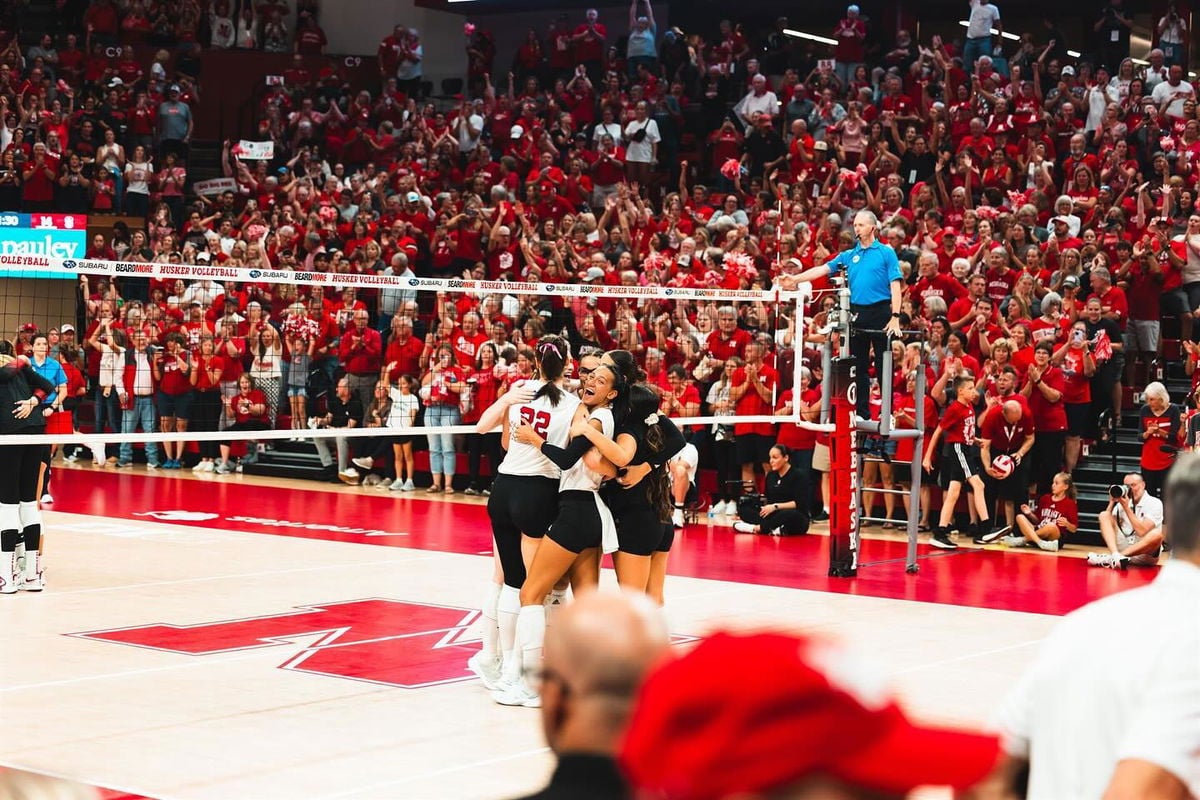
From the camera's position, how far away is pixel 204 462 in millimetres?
22625

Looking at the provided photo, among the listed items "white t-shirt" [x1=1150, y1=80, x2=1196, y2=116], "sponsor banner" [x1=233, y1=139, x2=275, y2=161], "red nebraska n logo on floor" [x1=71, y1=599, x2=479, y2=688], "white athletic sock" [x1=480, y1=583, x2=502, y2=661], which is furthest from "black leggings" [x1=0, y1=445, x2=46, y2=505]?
"sponsor banner" [x1=233, y1=139, x2=275, y2=161]

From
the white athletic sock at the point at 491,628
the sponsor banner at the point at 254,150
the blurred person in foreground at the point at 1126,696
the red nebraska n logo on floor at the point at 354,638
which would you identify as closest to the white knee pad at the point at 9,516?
the red nebraska n logo on floor at the point at 354,638

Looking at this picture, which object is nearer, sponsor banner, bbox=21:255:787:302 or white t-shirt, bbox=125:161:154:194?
sponsor banner, bbox=21:255:787:302

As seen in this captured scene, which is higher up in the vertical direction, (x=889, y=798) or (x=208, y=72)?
(x=208, y=72)

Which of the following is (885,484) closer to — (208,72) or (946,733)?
(946,733)

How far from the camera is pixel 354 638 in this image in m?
10.7

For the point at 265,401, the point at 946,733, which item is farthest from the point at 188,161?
the point at 946,733

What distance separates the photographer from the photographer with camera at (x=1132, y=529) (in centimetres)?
1462

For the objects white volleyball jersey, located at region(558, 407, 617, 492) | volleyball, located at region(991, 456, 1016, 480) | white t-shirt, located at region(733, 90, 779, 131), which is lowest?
volleyball, located at region(991, 456, 1016, 480)

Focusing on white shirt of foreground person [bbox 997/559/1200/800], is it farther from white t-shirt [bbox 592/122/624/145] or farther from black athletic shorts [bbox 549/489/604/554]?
white t-shirt [bbox 592/122/624/145]

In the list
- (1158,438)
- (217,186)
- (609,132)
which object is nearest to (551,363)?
(1158,438)

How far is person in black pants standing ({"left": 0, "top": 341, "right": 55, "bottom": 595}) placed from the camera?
11727mm

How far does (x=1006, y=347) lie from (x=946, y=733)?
15.5 m

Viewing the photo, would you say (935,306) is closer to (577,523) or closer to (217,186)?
(577,523)
